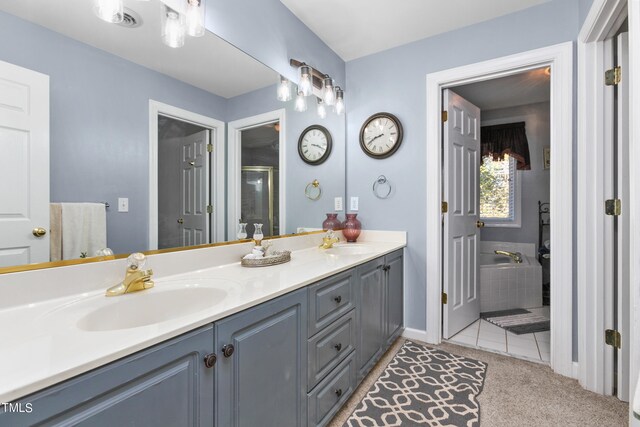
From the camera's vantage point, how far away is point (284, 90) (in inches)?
79.0

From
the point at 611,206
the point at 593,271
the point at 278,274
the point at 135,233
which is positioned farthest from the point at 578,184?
the point at 135,233

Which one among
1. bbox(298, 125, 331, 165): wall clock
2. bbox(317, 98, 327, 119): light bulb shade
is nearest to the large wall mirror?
bbox(298, 125, 331, 165): wall clock

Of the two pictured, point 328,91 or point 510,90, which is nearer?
point 328,91

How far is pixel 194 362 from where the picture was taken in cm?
82

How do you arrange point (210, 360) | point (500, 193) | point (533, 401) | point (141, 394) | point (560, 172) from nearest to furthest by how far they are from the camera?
point (141, 394), point (210, 360), point (533, 401), point (560, 172), point (500, 193)

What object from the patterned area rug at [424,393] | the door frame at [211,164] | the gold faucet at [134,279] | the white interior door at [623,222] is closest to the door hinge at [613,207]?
the white interior door at [623,222]

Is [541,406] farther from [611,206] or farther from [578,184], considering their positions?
[578,184]

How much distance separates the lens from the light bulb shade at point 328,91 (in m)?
2.36

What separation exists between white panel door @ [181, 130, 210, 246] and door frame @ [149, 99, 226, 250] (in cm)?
→ 4

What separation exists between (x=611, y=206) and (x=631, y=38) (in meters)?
0.90

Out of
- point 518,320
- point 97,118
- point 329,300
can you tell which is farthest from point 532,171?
point 97,118

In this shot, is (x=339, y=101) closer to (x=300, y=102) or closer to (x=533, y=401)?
(x=300, y=102)

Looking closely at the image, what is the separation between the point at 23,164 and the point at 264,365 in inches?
39.3

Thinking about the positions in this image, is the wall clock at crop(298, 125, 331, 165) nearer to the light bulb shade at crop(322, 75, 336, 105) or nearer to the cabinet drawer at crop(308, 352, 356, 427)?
the light bulb shade at crop(322, 75, 336, 105)
